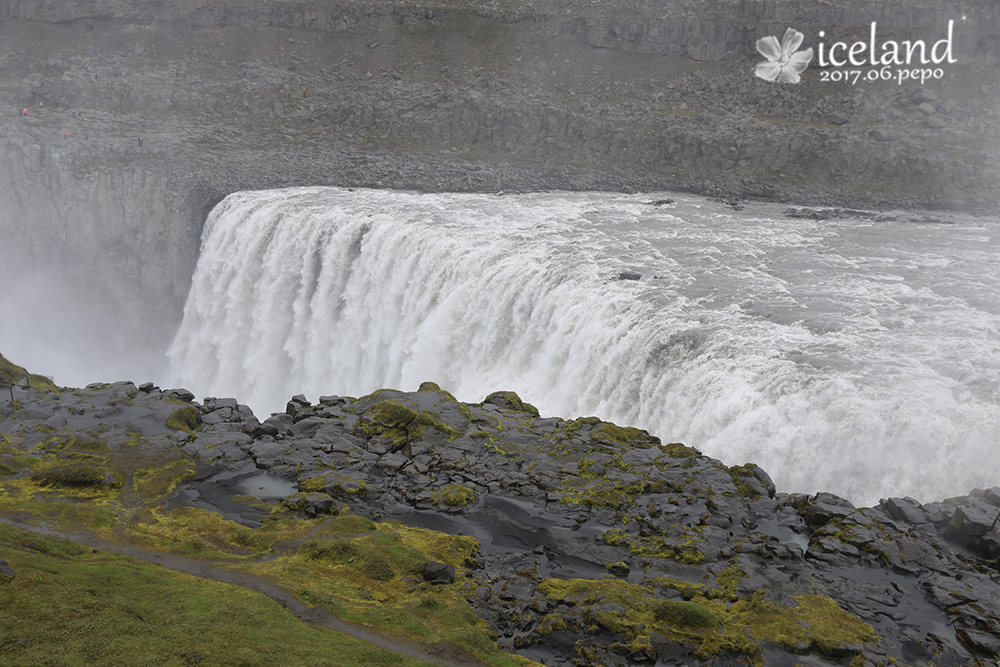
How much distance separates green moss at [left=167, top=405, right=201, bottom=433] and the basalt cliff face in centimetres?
2993

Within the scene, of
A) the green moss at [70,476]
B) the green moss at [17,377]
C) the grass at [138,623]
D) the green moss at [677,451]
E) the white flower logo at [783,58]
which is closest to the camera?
the grass at [138,623]

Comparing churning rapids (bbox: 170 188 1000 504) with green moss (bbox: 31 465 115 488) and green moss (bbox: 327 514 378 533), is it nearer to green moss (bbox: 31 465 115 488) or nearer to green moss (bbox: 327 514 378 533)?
green moss (bbox: 327 514 378 533)

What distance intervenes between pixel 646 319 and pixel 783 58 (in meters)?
48.9

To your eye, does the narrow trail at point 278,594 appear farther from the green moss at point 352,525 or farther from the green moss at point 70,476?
the green moss at point 352,525

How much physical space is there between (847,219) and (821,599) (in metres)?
33.7

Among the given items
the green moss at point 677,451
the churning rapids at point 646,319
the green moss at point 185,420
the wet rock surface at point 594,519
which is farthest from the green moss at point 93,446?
the green moss at point 677,451

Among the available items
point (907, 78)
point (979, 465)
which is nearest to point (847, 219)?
point (907, 78)

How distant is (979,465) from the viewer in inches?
787

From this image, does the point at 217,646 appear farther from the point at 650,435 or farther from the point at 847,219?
the point at 847,219

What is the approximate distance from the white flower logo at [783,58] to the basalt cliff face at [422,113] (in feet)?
3.00

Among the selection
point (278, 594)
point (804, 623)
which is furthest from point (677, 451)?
point (278, 594)

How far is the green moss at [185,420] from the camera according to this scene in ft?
82.3

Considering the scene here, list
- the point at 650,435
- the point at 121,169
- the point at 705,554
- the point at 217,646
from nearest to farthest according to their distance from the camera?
the point at 217,646 → the point at 705,554 → the point at 650,435 → the point at 121,169

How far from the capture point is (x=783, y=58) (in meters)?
66.6
